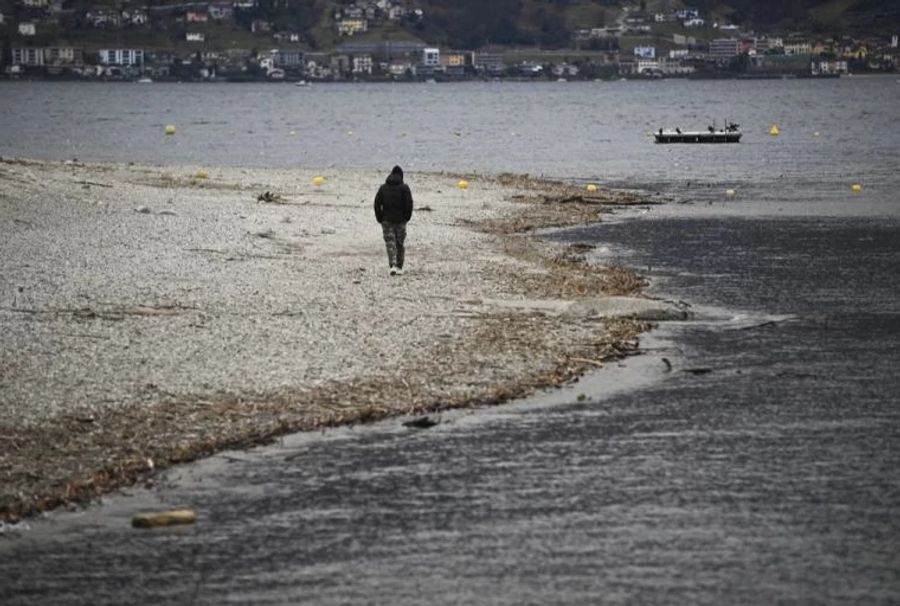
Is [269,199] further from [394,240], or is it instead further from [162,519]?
[162,519]

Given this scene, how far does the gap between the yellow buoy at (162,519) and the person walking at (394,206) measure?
48.1 feet

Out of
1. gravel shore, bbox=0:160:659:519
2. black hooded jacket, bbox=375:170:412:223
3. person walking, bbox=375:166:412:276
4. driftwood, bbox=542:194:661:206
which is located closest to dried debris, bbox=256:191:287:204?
gravel shore, bbox=0:160:659:519

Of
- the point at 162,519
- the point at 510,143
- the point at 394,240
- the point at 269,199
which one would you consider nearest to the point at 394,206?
the point at 394,240

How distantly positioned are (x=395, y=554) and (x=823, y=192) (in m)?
49.1

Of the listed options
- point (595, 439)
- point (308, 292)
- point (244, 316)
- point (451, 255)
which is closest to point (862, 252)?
point (451, 255)

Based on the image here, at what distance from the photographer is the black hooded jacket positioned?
3088cm

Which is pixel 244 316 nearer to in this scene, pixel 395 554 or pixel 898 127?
pixel 395 554

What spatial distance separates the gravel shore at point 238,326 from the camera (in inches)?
758

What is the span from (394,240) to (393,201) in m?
1.44

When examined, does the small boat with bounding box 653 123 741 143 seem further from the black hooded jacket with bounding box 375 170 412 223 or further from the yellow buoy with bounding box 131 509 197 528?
the yellow buoy with bounding box 131 509 197 528

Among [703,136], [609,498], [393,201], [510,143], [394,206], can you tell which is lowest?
[510,143]

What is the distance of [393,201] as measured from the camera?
101 ft

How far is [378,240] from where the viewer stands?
1505 inches

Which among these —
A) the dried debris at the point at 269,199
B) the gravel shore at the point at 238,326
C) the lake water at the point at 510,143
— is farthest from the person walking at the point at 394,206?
the lake water at the point at 510,143
